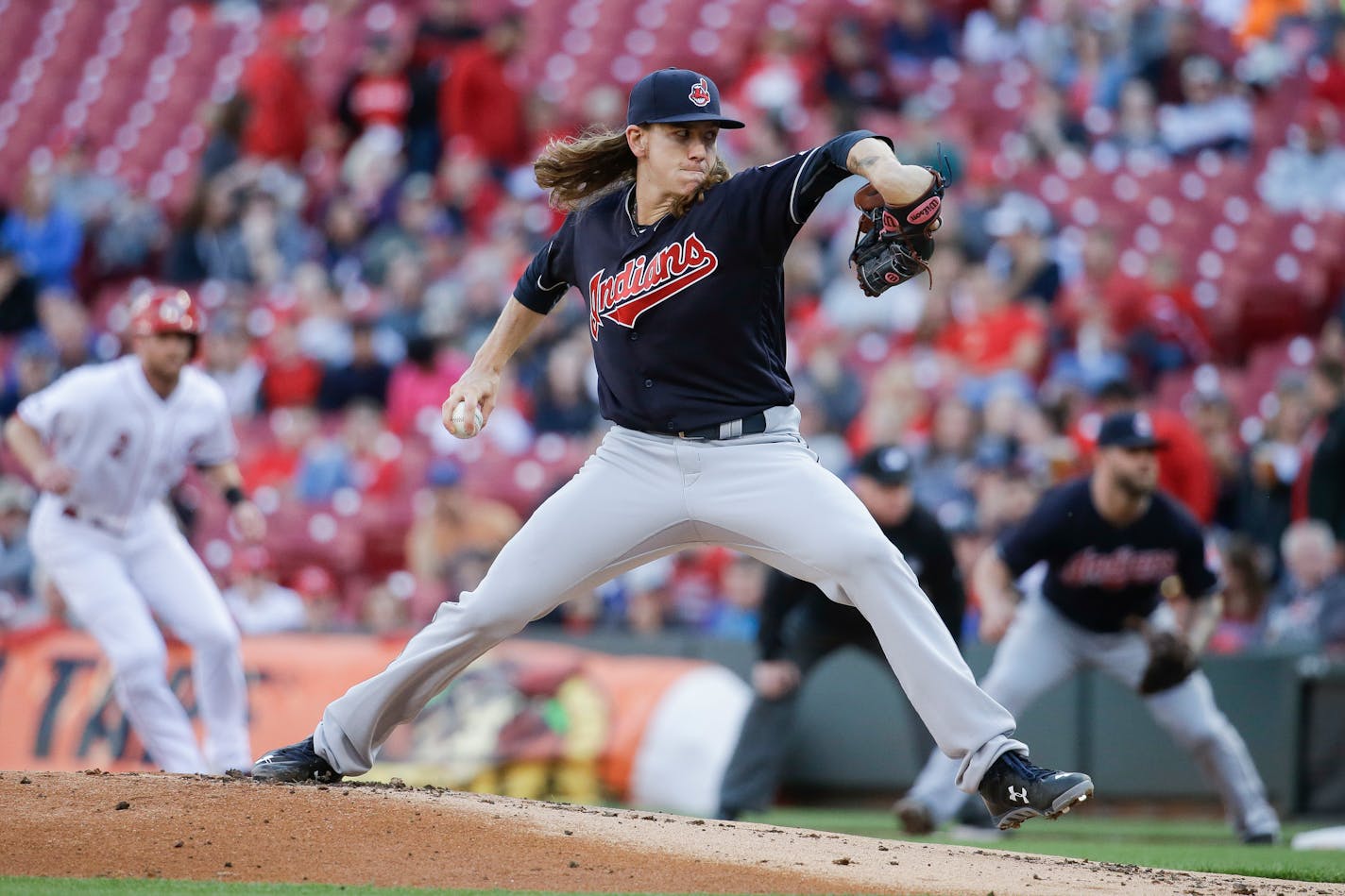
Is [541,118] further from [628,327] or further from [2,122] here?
[628,327]

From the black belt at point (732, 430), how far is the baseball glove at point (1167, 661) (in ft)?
11.5

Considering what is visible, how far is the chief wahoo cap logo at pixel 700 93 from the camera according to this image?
500 centimetres

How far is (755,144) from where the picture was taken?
14188 mm

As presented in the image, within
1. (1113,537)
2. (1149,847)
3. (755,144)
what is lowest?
(1149,847)

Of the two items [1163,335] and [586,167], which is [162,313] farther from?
[1163,335]

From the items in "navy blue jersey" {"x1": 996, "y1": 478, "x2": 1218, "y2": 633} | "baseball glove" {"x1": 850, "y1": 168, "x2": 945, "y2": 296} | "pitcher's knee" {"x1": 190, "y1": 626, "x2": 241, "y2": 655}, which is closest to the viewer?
"baseball glove" {"x1": 850, "y1": 168, "x2": 945, "y2": 296}

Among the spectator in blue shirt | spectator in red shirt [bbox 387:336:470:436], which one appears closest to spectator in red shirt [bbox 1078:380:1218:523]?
spectator in red shirt [bbox 387:336:470:436]

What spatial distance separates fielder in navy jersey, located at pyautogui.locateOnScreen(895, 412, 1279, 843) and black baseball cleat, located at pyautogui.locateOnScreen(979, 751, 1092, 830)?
2.81m

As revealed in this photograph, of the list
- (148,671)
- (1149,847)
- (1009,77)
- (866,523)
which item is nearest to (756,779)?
(1149,847)

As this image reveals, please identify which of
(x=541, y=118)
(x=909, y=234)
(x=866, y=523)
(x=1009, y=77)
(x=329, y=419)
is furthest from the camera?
(x=541, y=118)

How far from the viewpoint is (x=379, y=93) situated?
1689cm

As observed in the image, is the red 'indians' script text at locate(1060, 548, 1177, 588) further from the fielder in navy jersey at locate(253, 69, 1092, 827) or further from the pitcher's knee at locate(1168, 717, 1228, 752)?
the fielder in navy jersey at locate(253, 69, 1092, 827)

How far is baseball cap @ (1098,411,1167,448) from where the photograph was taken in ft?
25.3

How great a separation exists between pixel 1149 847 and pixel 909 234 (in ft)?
12.7
